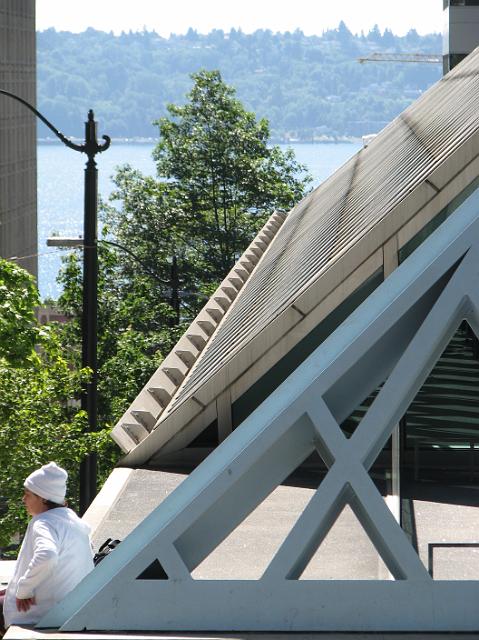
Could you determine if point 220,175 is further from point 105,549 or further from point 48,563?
point 48,563

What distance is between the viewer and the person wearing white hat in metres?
6.62

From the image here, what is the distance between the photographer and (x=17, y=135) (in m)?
105

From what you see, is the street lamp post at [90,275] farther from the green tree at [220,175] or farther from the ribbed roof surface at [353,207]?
the green tree at [220,175]


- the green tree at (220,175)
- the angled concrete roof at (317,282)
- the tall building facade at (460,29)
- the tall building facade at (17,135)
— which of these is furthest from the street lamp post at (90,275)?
the tall building facade at (17,135)

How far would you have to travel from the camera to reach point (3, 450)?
17234 mm

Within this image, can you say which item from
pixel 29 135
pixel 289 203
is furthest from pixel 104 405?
pixel 29 135

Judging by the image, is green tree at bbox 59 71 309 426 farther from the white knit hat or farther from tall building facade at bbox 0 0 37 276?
tall building facade at bbox 0 0 37 276

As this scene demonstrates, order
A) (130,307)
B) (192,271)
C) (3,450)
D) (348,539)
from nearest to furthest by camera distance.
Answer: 1. (348,539)
2. (3,450)
3. (130,307)
4. (192,271)

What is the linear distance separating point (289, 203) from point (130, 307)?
50.7 ft

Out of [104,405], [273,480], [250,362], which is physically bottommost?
[104,405]

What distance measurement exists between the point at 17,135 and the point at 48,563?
100910mm

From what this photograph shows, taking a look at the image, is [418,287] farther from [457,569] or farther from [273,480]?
[457,569]

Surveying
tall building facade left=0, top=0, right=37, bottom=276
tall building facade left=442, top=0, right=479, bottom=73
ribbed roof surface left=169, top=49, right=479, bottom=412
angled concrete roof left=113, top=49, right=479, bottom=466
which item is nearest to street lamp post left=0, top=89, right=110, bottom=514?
angled concrete roof left=113, top=49, right=479, bottom=466

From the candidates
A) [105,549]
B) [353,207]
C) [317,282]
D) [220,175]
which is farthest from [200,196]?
[105,549]
